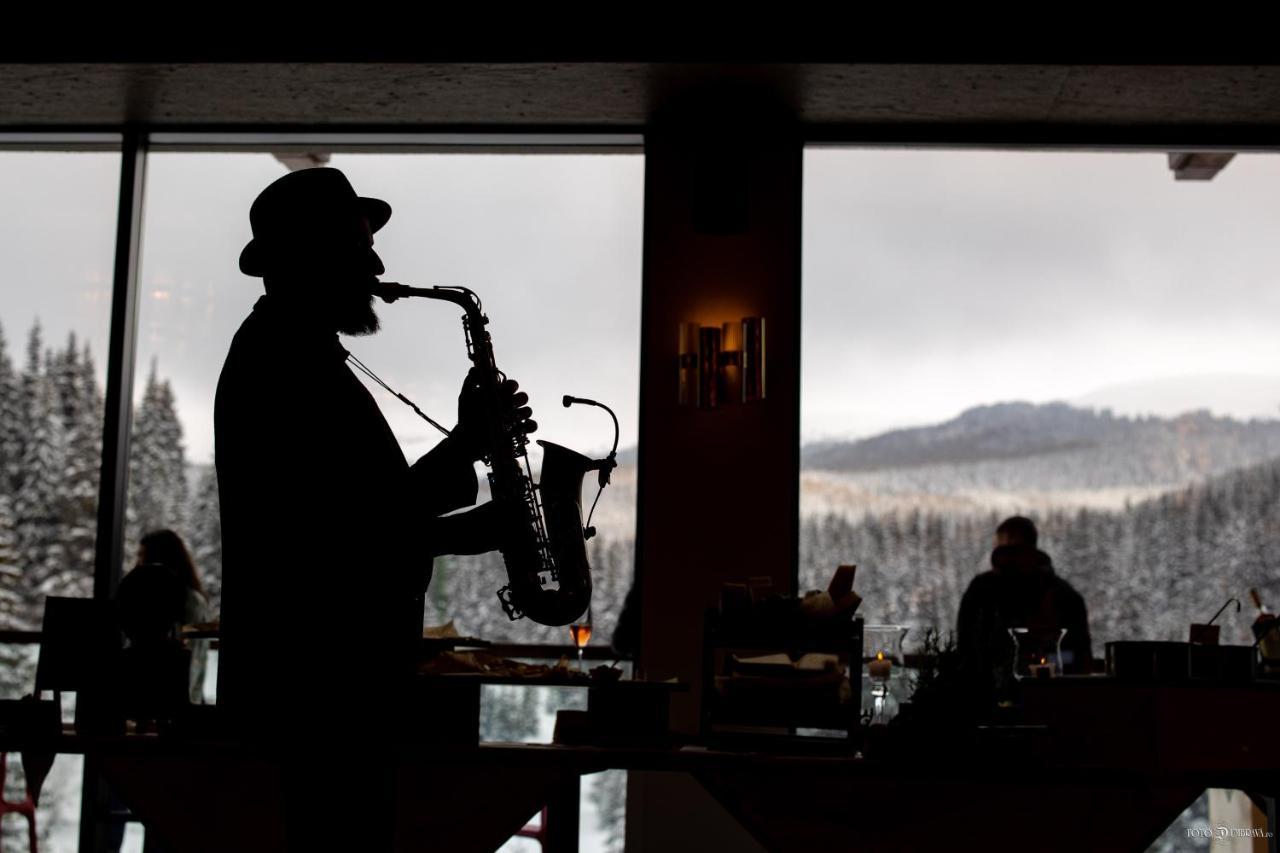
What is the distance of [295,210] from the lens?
2.39 metres

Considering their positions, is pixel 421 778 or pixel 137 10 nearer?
pixel 421 778

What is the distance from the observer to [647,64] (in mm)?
5141

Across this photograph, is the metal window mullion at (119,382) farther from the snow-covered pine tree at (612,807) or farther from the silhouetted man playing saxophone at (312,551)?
the silhouetted man playing saxophone at (312,551)

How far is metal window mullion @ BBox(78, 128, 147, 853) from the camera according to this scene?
579cm

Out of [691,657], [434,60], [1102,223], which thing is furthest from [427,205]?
[1102,223]

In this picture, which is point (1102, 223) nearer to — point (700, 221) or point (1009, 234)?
point (1009, 234)

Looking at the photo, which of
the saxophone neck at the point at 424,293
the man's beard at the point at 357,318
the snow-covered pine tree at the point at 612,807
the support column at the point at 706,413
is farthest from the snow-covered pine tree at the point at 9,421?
the man's beard at the point at 357,318

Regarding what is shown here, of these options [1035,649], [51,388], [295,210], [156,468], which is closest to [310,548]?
[295,210]

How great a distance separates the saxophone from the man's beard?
246mm

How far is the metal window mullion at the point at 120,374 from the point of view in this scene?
5789 millimetres

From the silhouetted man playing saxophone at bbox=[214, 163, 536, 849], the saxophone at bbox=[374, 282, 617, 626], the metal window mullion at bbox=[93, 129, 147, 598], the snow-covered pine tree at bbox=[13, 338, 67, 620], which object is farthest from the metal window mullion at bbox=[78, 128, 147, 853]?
the silhouetted man playing saxophone at bbox=[214, 163, 536, 849]

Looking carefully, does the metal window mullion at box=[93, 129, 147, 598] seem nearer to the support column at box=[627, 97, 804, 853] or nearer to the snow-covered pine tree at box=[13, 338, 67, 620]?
the snow-covered pine tree at box=[13, 338, 67, 620]

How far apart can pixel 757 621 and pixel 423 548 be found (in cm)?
126

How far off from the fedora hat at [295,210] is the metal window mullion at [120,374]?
3711 millimetres
